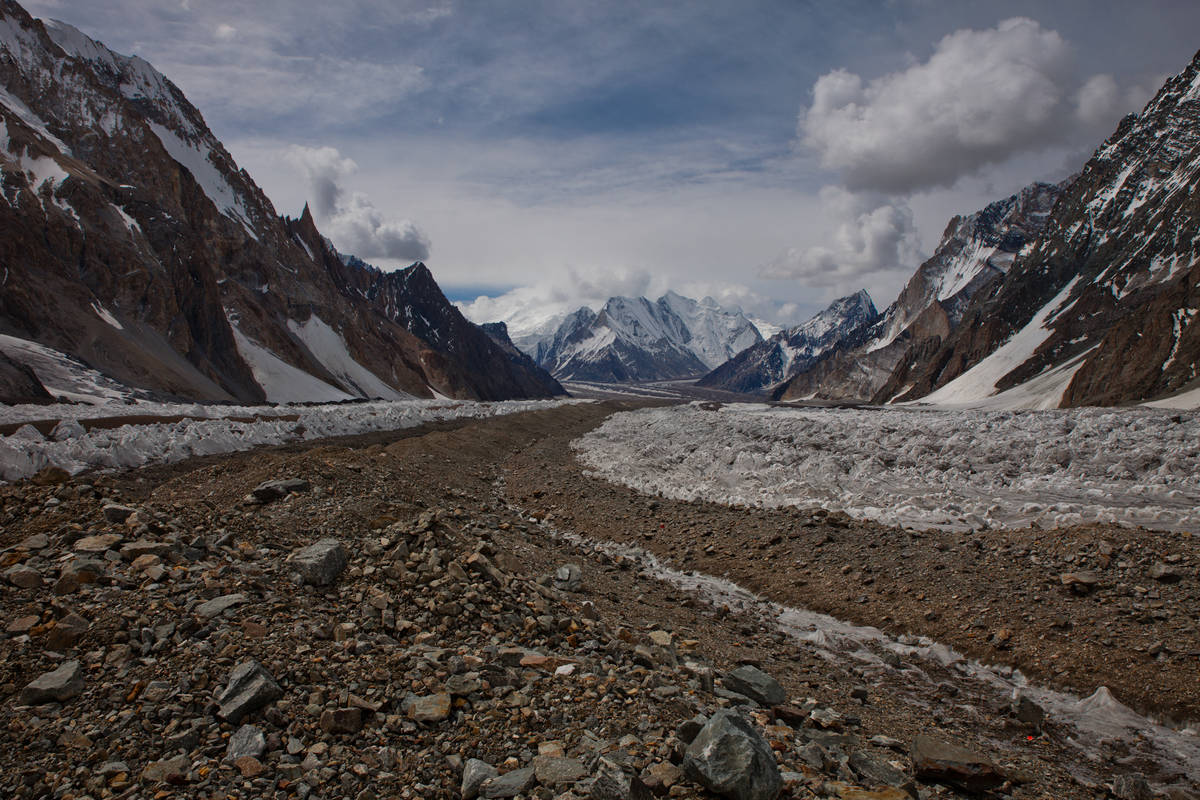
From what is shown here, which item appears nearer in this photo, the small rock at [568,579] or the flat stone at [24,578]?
the flat stone at [24,578]

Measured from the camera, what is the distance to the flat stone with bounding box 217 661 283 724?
5078mm

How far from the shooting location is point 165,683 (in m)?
5.28

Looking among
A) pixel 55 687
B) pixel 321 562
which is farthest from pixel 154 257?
pixel 55 687

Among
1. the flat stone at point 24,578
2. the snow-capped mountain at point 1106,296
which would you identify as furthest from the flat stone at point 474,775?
the snow-capped mountain at point 1106,296

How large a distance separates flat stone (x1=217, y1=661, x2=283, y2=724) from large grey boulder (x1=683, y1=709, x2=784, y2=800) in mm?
3649

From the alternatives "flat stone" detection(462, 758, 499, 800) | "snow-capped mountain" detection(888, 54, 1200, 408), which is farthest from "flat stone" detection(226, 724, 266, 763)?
"snow-capped mountain" detection(888, 54, 1200, 408)

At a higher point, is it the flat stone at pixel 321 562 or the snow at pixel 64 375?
the snow at pixel 64 375

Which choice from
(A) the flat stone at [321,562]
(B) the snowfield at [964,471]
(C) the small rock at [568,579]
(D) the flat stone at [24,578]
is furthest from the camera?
(B) the snowfield at [964,471]

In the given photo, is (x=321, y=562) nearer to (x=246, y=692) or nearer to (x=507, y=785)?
(x=246, y=692)

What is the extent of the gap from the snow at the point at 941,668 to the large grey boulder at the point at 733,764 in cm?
443

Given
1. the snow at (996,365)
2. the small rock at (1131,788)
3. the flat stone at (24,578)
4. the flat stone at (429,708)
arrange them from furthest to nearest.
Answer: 1. the snow at (996,365)
2. the flat stone at (24,578)
3. the small rock at (1131,788)
4. the flat stone at (429,708)

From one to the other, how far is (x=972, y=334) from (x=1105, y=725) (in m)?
154

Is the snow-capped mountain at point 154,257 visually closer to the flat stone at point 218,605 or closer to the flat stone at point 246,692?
the flat stone at point 218,605

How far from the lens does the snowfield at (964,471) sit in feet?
47.3
